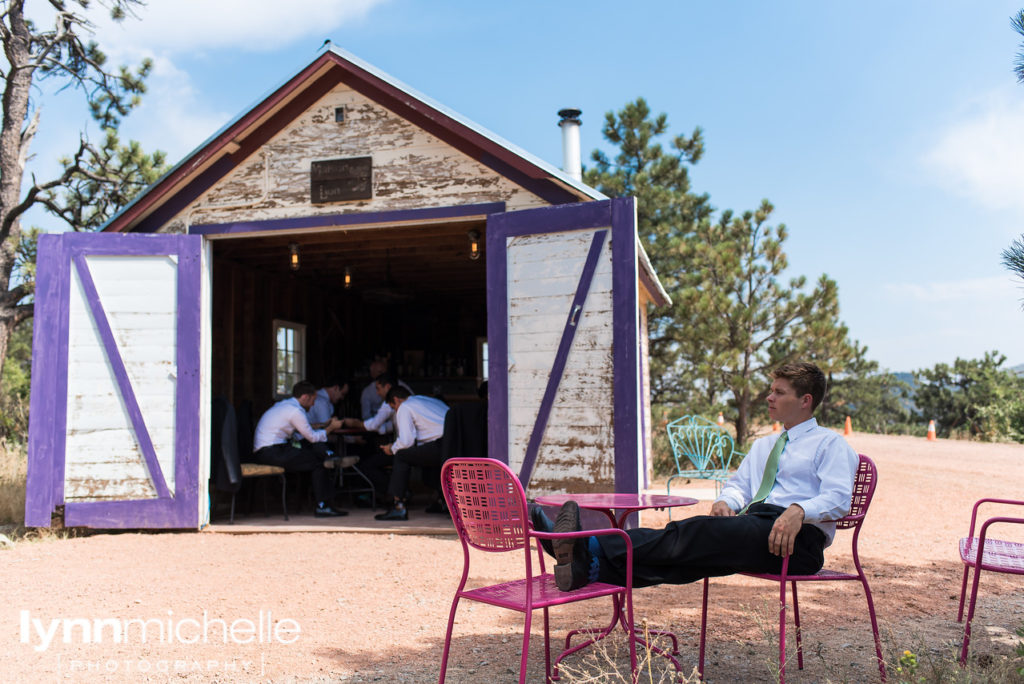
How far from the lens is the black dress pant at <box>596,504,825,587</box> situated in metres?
2.91

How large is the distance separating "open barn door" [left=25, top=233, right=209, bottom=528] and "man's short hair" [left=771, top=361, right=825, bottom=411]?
5.52 metres

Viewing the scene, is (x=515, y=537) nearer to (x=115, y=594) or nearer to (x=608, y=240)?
(x=115, y=594)

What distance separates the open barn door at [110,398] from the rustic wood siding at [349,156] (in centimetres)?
94

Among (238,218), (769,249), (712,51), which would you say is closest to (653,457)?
(769,249)

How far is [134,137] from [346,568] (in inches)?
442

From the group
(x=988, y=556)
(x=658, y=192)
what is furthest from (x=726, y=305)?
(x=988, y=556)

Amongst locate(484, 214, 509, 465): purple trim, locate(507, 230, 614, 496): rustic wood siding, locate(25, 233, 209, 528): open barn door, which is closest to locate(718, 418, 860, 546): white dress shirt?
locate(507, 230, 614, 496): rustic wood siding

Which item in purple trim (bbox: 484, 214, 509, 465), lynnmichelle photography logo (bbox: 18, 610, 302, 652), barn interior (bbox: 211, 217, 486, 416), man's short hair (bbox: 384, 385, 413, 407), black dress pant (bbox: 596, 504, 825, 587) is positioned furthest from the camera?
barn interior (bbox: 211, 217, 486, 416)

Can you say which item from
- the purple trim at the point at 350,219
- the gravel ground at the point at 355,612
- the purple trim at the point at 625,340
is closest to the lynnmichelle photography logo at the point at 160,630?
the gravel ground at the point at 355,612

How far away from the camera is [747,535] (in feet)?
9.55

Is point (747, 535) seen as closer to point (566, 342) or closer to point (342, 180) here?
point (566, 342)

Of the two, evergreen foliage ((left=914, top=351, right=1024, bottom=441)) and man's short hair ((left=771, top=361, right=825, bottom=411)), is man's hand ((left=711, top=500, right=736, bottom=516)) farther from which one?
evergreen foliage ((left=914, top=351, right=1024, bottom=441))

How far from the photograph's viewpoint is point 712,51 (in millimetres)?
10148

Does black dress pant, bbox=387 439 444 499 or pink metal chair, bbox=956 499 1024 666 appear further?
black dress pant, bbox=387 439 444 499
